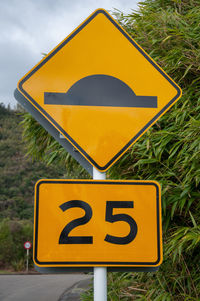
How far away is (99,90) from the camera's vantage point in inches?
54.1

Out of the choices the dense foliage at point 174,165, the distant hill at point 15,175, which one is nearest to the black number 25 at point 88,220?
the dense foliage at point 174,165

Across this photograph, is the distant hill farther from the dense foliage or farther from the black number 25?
the black number 25

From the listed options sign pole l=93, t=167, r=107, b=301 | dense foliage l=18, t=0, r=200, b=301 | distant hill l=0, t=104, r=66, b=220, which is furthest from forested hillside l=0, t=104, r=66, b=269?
sign pole l=93, t=167, r=107, b=301

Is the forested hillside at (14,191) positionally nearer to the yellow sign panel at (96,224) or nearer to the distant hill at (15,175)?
the distant hill at (15,175)

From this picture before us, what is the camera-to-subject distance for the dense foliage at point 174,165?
2736 millimetres

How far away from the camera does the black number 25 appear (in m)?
1.21

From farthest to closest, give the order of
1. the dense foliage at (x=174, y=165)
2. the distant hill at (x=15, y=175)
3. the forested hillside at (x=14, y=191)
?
the distant hill at (x=15, y=175) < the forested hillside at (x=14, y=191) < the dense foliage at (x=174, y=165)

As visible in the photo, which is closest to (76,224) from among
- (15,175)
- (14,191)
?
(14,191)

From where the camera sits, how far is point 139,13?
3943mm

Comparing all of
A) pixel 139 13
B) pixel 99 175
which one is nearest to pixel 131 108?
pixel 99 175

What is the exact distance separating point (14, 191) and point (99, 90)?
101 feet

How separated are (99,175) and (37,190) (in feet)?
0.78

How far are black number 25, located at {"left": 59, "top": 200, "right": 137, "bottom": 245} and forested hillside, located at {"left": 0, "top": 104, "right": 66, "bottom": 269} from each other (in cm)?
2060

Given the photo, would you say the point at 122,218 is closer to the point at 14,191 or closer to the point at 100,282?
the point at 100,282
